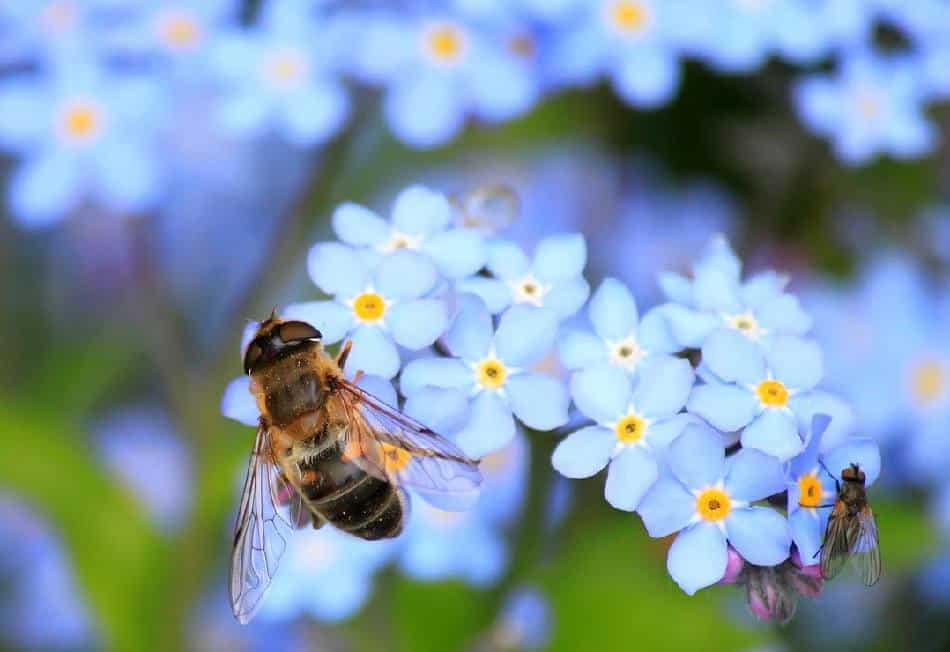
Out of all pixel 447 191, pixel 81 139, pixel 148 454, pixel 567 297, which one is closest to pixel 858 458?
pixel 567 297

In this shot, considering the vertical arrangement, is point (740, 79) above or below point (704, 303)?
below

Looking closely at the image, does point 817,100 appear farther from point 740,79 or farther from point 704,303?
point 704,303

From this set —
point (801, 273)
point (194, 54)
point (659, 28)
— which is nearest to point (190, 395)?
point (194, 54)

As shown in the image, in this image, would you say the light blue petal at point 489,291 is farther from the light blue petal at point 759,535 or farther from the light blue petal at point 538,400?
the light blue petal at point 759,535

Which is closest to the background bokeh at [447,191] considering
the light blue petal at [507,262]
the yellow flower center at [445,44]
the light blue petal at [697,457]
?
the yellow flower center at [445,44]

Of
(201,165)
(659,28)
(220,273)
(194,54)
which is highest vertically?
(659,28)

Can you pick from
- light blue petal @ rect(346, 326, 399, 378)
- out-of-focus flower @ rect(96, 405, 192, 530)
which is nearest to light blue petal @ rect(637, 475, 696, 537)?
light blue petal @ rect(346, 326, 399, 378)
